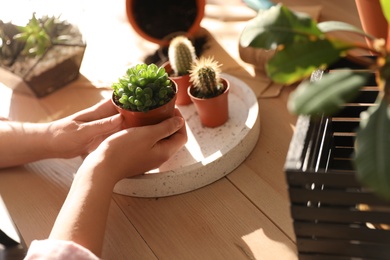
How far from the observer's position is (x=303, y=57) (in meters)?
0.56

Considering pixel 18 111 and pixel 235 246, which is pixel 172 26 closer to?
pixel 18 111

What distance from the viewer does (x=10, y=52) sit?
125 centimetres

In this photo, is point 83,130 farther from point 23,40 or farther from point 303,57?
point 303,57

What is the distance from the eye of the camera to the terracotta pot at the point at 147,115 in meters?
0.94

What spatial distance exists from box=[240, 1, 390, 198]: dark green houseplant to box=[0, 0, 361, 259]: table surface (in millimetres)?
335

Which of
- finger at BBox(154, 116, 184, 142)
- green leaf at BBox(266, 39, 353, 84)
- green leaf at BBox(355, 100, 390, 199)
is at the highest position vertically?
green leaf at BBox(266, 39, 353, 84)

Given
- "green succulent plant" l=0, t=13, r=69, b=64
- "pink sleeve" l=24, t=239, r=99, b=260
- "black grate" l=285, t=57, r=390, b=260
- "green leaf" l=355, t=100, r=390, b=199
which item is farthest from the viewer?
"green succulent plant" l=0, t=13, r=69, b=64

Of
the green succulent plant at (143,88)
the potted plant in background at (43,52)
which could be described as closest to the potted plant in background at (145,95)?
the green succulent plant at (143,88)

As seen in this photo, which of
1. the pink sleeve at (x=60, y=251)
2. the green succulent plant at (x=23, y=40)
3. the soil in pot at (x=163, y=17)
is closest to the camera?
the pink sleeve at (x=60, y=251)

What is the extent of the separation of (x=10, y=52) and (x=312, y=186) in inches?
32.6

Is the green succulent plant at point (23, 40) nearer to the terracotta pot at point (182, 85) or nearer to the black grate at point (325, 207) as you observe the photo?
the terracotta pot at point (182, 85)

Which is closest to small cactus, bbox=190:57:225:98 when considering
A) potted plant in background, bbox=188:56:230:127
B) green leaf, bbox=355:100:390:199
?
potted plant in background, bbox=188:56:230:127

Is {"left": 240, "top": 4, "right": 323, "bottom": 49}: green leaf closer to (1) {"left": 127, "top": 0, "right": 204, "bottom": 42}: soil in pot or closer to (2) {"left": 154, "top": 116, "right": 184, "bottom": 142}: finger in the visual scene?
(2) {"left": 154, "top": 116, "right": 184, "bottom": 142}: finger

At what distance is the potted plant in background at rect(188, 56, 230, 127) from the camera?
101cm
